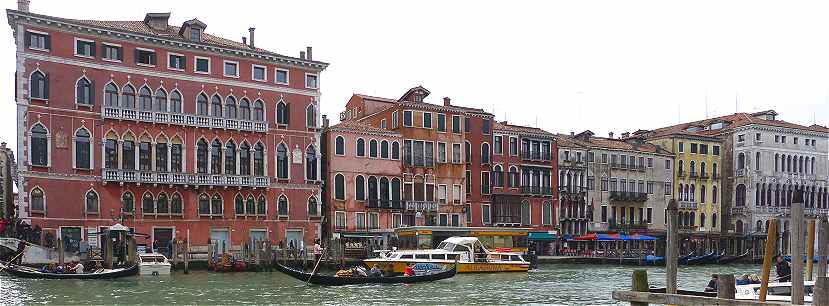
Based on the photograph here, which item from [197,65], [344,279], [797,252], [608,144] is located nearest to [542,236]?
[608,144]

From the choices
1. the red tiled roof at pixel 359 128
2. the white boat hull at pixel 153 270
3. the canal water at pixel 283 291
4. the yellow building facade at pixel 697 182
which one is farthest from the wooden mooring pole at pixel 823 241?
the yellow building facade at pixel 697 182

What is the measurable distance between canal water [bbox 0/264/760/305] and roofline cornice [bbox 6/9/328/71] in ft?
32.7

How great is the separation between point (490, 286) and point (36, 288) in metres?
13.1

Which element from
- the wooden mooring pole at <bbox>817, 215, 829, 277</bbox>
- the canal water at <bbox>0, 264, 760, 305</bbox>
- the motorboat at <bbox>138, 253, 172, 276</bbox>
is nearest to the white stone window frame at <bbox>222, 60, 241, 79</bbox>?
the canal water at <bbox>0, 264, 760, 305</bbox>

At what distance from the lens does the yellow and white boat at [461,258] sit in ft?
101

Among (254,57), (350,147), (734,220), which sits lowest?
(734,220)

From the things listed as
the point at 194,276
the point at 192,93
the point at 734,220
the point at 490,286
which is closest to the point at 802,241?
the point at 490,286

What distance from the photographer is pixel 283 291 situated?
2402cm

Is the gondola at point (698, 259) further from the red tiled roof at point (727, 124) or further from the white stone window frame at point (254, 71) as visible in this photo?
the white stone window frame at point (254, 71)

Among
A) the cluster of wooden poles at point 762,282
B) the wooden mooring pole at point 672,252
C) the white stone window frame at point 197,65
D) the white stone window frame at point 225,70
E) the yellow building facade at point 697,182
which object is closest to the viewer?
the cluster of wooden poles at point 762,282

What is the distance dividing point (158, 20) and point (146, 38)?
8.39 ft

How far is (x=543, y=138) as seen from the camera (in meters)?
49.4

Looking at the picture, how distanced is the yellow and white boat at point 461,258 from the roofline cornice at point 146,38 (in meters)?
10.4

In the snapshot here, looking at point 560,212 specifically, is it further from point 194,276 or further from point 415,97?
point 194,276
